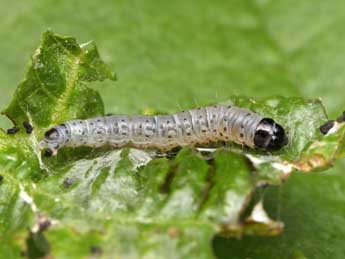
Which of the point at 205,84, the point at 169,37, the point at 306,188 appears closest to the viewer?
the point at 306,188

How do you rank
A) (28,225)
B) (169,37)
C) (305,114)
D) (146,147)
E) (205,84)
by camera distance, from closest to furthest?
(28,225)
(305,114)
(146,147)
(205,84)
(169,37)

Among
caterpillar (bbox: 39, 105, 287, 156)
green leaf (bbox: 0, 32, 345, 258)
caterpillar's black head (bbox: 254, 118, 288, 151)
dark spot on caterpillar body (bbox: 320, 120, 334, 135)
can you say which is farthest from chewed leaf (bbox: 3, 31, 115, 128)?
dark spot on caterpillar body (bbox: 320, 120, 334, 135)

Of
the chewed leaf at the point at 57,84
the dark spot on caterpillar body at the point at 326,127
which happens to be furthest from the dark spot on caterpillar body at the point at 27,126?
the dark spot on caterpillar body at the point at 326,127

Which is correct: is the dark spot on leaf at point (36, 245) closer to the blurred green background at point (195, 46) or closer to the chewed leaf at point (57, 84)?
A: the chewed leaf at point (57, 84)

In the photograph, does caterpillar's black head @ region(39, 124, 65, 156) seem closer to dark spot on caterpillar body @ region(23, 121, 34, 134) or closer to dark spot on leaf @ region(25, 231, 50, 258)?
dark spot on caterpillar body @ region(23, 121, 34, 134)

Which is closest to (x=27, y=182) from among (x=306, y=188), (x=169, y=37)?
(x=306, y=188)

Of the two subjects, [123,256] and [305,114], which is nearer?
[123,256]

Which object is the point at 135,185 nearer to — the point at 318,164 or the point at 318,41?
the point at 318,164
